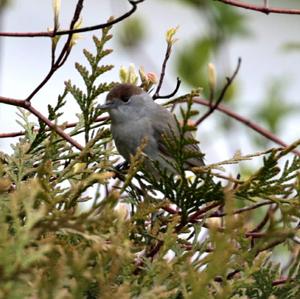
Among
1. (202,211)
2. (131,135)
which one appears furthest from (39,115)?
(131,135)

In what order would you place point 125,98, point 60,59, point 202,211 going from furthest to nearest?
point 125,98 < point 60,59 < point 202,211

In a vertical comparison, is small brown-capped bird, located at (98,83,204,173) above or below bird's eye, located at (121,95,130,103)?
below

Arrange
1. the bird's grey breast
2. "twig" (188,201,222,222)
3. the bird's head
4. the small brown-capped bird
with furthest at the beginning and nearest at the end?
1. the bird's head
2. the small brown-capped bird
3. the bird's grey breast
4. "twig" (188,201,222,222)

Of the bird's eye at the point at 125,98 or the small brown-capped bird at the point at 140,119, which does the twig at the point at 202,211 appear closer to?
the small brown-capped bird at the point at 140,119

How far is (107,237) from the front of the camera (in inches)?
59.6

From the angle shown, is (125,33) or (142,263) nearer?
(142,263)

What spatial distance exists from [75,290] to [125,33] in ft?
11.1

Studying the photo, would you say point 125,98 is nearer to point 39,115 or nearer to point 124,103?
point 124,103

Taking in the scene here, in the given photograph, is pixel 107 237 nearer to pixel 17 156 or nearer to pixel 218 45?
pixel 17 156

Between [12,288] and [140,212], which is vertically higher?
[140,212]

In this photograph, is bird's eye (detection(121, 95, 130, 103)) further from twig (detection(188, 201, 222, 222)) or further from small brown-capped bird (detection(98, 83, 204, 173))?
twig (detection(188, 201, 222, 222))

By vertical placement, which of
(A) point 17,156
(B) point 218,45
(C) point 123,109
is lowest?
(A) point 17,156

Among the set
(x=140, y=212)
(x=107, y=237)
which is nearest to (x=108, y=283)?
(x=107, y=237)

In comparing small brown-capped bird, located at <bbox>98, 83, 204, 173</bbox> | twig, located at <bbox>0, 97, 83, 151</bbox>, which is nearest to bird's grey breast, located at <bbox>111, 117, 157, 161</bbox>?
small brown-capped bird, located at <bbox>98, 83, 204, 173</bbox>
